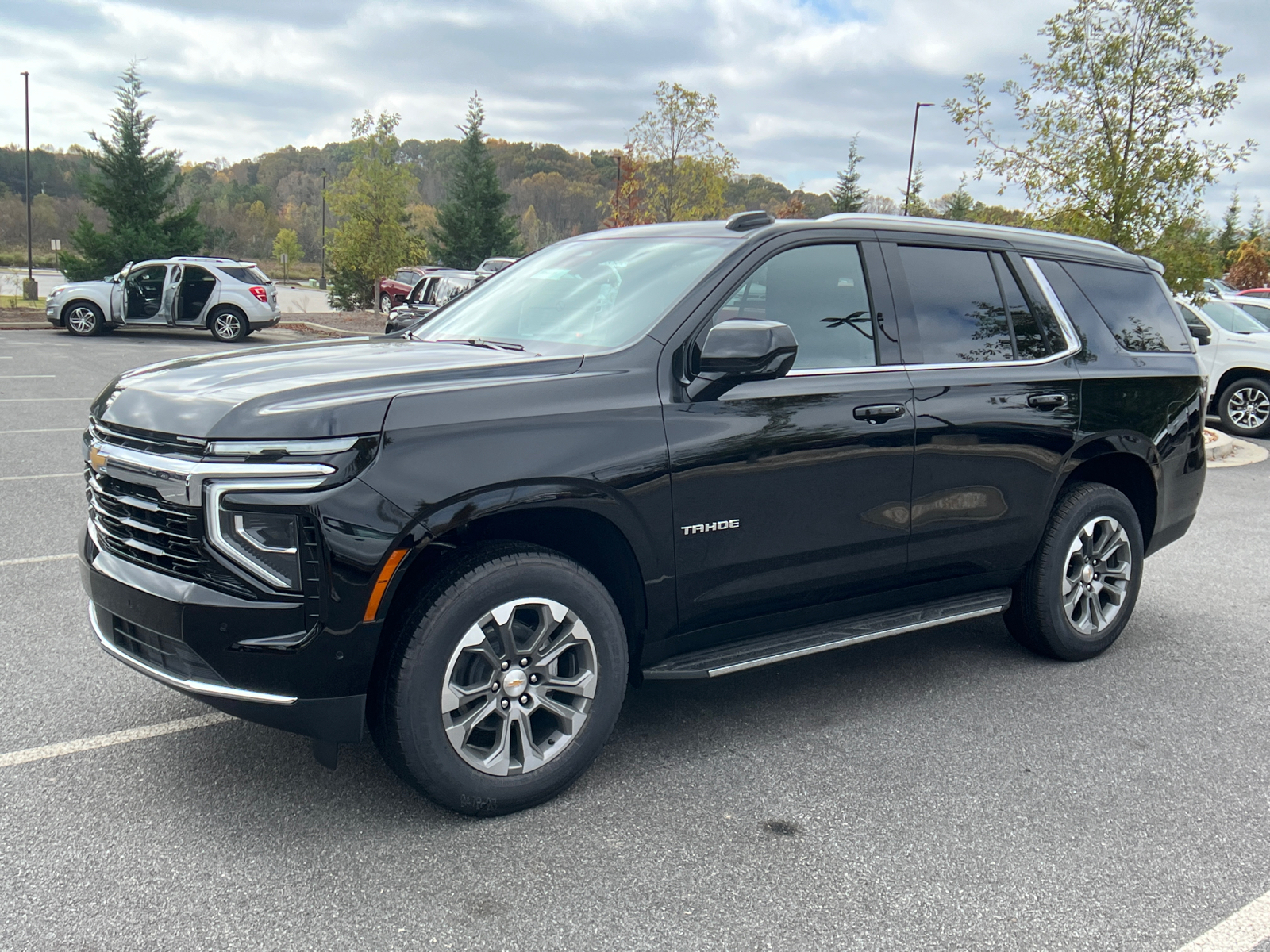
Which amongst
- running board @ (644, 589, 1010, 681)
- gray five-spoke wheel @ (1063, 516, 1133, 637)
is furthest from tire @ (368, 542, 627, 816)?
gray five-spoke wheel @ (1063, 516, 1133, 637)

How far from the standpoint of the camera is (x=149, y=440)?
309 cm

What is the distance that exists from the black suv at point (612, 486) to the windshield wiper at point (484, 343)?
39 millimetres

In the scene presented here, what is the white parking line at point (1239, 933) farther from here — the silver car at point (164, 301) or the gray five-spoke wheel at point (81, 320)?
the gray five-spoke wheel at point (81, 320)

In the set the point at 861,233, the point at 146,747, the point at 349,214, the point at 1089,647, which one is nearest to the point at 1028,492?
the point at 1089,647

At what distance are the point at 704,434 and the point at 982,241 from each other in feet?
6.23

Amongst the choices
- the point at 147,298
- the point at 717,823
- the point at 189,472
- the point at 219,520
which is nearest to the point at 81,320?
the point at 147,298

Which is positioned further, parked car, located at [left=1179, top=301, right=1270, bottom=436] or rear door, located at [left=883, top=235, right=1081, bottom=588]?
parked car, located at [left=1179, top=301, right=1270, bottom=436]

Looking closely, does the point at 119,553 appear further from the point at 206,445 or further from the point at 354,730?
the point at 354,730

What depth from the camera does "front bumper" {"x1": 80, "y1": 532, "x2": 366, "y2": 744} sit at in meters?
2.89

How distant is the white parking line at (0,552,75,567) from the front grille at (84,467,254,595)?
3.07 m

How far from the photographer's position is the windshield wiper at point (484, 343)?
3783mm

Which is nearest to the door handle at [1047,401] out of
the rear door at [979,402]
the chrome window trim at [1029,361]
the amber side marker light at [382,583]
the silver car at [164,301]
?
the rear door at [979,402]

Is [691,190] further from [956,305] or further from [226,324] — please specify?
[956,305]

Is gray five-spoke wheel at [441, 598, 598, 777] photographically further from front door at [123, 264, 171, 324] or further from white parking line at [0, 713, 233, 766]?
front door at [123, 264, 171, 324]
